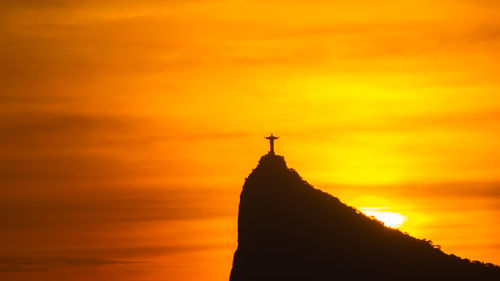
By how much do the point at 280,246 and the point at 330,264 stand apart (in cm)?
440

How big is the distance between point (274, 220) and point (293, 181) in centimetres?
371

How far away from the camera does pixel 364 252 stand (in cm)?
13838

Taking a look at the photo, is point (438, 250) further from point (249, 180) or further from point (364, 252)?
point (249, 180)

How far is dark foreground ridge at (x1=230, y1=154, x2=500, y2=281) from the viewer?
451 ft

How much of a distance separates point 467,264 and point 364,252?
8.64 metres

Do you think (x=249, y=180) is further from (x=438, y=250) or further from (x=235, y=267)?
(x=438, y=250)

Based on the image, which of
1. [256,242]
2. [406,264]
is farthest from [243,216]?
[406,264]

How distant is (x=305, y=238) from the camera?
139 metres

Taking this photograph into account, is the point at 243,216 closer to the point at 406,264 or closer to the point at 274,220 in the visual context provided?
the point at 274,220

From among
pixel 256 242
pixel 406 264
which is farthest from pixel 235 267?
pixel 406 264

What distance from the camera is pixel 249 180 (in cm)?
13950

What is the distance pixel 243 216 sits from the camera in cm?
13975

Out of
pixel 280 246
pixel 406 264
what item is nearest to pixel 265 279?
pixel 280 246

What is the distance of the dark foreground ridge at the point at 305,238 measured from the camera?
451 ft
